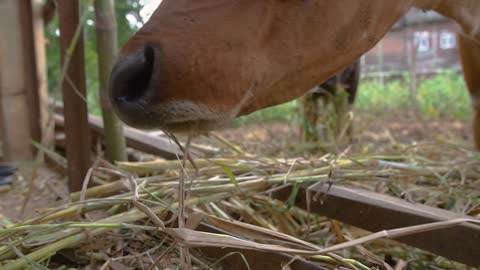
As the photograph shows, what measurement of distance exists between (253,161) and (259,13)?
0.75 meters

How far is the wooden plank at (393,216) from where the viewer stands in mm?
1084

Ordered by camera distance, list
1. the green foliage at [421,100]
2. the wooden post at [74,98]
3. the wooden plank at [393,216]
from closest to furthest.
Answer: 1. the wooden plank at [393,216]
2. the wooden post at [74,98]
3. the green foliage at [421,100]

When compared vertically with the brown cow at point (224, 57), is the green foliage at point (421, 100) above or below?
below

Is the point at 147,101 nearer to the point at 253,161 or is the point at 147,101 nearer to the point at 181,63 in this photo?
the point at 181,63

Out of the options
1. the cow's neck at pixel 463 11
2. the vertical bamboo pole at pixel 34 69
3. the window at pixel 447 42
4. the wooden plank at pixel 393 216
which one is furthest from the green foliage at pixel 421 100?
the wooden plank at pixel 393 216

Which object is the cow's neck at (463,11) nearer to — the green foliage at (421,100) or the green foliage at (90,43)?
the green foliage at (90,43)

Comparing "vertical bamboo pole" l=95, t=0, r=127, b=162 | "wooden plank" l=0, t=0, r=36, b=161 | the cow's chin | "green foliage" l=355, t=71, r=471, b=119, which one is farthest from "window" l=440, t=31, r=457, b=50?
the cow's chin

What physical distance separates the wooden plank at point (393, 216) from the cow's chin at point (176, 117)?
44cm

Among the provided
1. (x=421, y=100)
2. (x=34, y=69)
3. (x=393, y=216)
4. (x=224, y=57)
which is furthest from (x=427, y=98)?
(x=224, y=57)

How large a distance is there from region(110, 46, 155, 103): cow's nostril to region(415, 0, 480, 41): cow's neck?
113 centimetres

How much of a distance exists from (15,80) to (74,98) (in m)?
1.54

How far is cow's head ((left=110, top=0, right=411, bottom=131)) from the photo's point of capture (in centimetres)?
Result: 98

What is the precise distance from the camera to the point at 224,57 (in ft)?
3.38

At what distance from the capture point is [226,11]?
104cm
